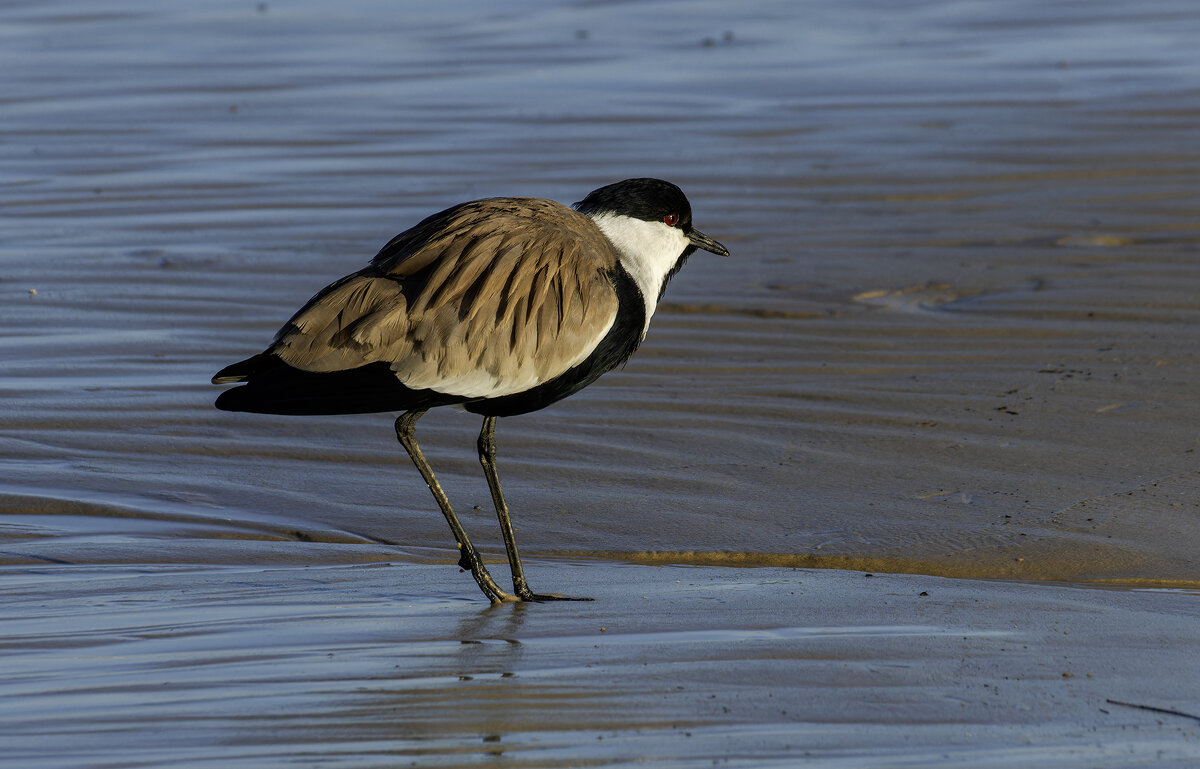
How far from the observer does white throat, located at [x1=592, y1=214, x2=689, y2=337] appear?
5109 mm

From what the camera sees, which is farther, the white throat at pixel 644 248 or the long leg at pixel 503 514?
the white throat at pixel 644 248

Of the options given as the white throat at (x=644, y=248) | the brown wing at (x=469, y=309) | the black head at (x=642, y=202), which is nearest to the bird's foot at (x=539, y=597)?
the brown wing at (x=469, y=309)

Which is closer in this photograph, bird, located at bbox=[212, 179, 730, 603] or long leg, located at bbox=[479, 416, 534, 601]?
bird, located at bbox=[212, 179, 730, 603]

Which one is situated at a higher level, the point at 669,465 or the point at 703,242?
the point at 703,242

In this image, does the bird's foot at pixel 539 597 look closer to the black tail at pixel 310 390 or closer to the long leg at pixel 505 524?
the long leg at pixel 505 524

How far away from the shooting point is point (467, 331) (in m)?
4.70

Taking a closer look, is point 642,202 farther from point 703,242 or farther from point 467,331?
point 467,331

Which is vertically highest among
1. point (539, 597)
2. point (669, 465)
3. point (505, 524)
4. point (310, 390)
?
point (310, 390)

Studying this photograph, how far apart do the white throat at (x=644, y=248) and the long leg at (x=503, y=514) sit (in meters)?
0.59

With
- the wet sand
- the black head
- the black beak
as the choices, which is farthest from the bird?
the wet sand

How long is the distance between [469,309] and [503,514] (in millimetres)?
644

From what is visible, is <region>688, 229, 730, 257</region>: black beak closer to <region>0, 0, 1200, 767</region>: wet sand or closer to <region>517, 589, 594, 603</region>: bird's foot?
<region>0, 0, 1200, 767</region>: wet sand

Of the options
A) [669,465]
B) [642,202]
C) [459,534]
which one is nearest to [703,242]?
[642,202]

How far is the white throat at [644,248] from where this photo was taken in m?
5.11
